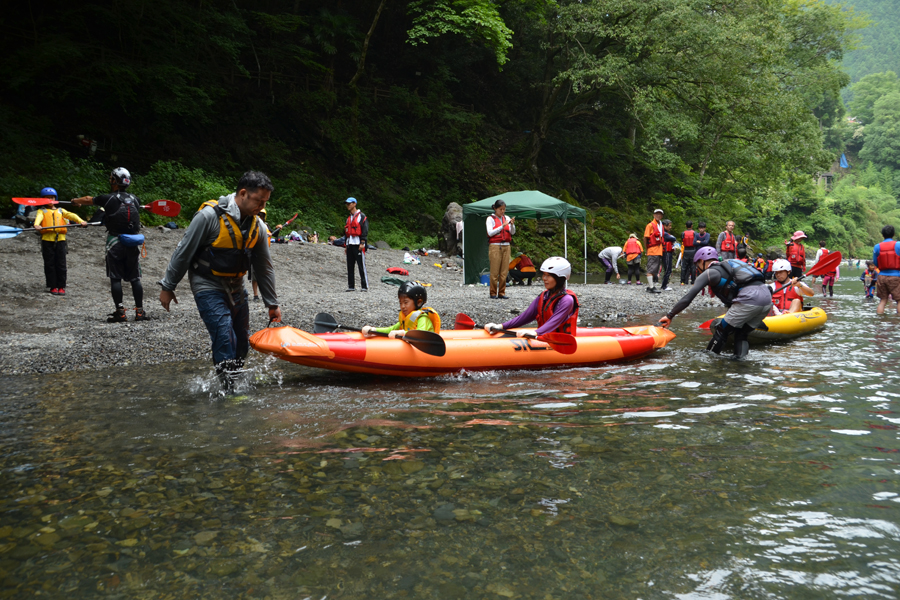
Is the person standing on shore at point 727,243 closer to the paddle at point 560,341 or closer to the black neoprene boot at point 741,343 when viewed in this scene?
the black neoprene boot at point 741,343

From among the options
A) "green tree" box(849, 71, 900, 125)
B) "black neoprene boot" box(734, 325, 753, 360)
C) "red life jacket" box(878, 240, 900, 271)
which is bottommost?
"black neoprene boot" box(734, 325, 753, 360)

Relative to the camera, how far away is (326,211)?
64.4ft

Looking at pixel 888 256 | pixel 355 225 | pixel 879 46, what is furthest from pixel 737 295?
pixel 879 46

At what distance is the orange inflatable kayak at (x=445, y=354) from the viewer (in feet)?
17.8

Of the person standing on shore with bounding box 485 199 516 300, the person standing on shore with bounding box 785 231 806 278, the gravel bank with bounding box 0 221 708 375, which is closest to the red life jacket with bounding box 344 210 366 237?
the gravel bank with bounding box 0 221 708 375

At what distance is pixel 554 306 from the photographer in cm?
638

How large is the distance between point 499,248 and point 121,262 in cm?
661

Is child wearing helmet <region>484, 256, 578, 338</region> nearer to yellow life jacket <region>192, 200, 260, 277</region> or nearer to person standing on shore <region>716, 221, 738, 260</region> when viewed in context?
yellow life jacket <region>192, 200, 260, 277</region>

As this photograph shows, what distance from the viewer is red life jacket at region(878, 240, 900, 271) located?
32.3 ft

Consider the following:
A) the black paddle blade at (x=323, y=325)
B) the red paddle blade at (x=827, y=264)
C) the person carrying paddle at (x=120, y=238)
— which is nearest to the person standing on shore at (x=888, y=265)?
the red paddle blade at (x=827, y=264)

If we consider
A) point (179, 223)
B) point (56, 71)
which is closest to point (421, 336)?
point (179, 223)

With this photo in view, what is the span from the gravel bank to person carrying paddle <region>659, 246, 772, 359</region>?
349cm

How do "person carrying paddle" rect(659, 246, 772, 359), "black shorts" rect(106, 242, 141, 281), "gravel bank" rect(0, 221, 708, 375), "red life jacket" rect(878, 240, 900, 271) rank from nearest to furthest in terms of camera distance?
"gravel bank" rect(0, 221, 708, 375) → "person carrying paddle" rect(659, 246, 772, 359) → "black shorts" rect(106, 242, 141, 281) → "red life jacket" rect(878, 240, 900, 271)

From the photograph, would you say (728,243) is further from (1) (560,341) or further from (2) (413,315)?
(2) (413,315)
